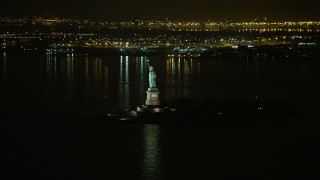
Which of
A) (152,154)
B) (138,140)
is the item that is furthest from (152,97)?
(152,154)

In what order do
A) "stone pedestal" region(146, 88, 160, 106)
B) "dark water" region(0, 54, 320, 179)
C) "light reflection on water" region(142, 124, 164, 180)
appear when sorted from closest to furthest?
"light reflection on water" region(142, 124, 164, 180) < "dark water" region(0, 54, 320, 179) < "stone pedestal" region(146, 88, 160, 106)

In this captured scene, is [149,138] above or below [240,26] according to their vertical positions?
below

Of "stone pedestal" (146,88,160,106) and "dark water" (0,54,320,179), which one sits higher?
"stone pedestal" (146,88,160,106)

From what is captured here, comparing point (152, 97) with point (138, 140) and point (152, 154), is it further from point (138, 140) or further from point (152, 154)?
point (152, 154)

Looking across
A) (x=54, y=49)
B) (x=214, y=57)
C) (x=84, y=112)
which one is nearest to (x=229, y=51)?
(x=214, y=57)

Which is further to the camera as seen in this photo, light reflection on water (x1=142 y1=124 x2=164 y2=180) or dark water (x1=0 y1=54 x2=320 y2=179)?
dark water (x1=0 y1=54 x2=320 y2=179)

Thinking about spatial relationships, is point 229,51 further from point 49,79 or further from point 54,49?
point 49,79

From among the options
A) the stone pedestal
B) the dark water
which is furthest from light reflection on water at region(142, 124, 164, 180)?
the stone pedestal

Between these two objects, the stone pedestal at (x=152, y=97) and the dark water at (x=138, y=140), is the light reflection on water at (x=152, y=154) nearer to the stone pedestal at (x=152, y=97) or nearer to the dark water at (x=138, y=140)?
the dark water at (x=138, y=140)

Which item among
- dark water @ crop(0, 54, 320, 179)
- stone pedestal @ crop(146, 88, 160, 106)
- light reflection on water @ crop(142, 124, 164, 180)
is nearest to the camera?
light reflection on water @ crop(142, 124, 164, 180)

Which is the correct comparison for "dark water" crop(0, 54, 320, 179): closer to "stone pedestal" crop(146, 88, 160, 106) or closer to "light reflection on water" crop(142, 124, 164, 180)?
"light reflection on water" crop(142, 124, 164, 180)

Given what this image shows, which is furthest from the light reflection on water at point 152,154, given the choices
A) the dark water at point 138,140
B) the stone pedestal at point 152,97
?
the stone pedestal at point 152,97
